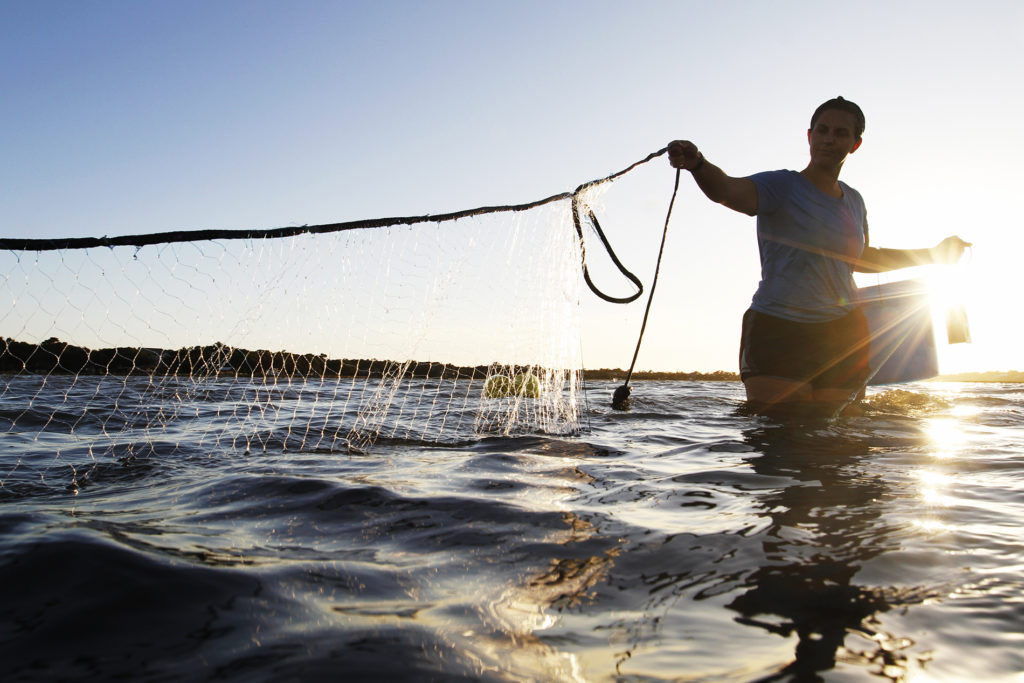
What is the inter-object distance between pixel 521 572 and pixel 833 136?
14.7ft

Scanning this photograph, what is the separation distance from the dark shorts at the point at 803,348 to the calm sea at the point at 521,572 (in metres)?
1.05

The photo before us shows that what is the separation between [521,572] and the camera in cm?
212

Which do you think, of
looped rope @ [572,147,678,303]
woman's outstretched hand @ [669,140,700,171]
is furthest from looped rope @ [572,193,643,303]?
woman's outstretched hand @ [669,140,700,171]

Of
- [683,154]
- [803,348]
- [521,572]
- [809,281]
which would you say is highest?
[683,154]

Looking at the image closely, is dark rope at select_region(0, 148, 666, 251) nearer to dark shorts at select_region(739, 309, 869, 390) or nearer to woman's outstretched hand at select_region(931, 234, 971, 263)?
dark shorts at select_region(739, 309, 869, 390)

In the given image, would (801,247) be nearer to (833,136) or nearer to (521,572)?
(833,136)

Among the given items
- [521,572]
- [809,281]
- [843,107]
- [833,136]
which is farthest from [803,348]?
[521,572]

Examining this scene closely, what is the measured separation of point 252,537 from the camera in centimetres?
254

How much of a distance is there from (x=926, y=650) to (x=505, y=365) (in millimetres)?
5298

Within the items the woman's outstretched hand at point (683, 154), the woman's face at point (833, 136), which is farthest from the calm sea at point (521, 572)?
the woman's face at point (833, 136)

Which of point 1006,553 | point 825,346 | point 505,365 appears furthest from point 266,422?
point 1006,553

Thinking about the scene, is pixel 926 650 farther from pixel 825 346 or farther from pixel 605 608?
pixel 825 346

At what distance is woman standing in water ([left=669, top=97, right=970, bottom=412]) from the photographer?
504 cm

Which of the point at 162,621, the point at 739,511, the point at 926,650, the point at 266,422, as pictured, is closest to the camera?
the point at 926,650
